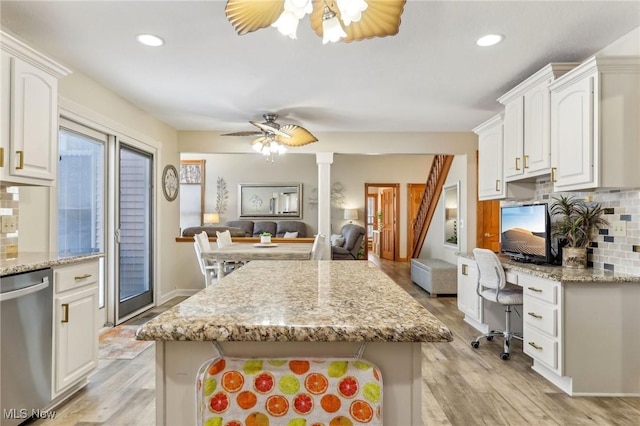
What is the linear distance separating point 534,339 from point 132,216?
4.20m

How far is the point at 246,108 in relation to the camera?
13.6ft

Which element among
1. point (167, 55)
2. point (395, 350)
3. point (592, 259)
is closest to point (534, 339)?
point (592, 259)

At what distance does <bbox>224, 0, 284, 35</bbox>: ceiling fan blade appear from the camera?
1518mm

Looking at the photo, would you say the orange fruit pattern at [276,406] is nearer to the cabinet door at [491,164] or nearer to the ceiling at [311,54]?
the ceiling at [311,54]

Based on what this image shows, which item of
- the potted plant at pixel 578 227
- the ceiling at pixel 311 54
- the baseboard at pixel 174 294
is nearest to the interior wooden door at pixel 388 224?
the ceiling at pixel 311 54

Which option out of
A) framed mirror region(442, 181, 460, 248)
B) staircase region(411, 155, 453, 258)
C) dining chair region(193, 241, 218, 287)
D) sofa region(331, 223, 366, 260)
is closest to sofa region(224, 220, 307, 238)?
sofa region(331, 223, 366, 260)

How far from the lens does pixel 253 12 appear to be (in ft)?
5.11

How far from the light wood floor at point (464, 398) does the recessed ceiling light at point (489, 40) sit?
2393 mm

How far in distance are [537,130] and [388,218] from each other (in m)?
7.04

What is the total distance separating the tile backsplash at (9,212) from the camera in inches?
93.7

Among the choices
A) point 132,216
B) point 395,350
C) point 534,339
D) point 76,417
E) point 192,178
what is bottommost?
point 76,417

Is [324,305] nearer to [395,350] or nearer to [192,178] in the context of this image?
[395,350]

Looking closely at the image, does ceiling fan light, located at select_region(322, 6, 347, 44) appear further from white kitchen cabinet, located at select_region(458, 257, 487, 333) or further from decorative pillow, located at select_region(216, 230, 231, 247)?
decorative pillow, located at select_region(216, 230, 231, 247)

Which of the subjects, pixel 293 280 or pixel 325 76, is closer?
pixel 293 280
